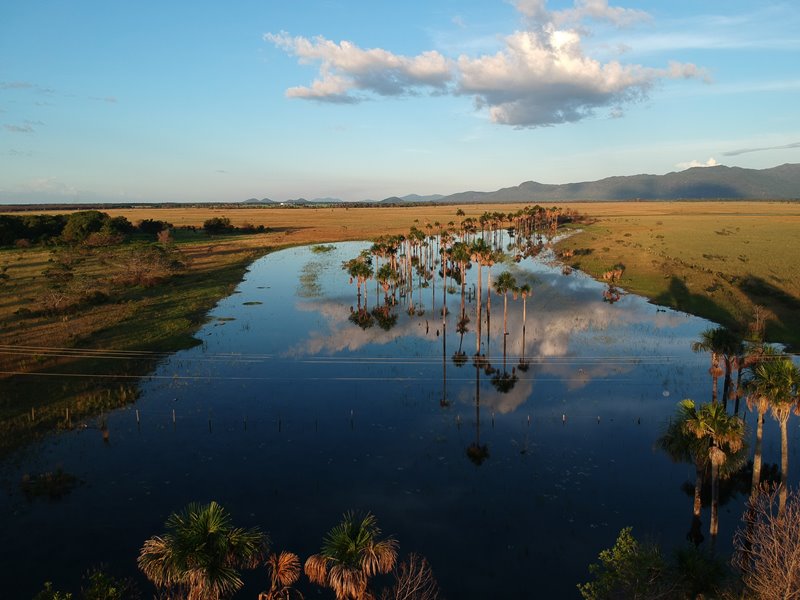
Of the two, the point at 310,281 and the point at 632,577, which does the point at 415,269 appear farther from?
the point at 632,577

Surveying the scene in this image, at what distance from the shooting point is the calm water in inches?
1069

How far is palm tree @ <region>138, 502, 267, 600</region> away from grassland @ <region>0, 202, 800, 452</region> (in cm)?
2985

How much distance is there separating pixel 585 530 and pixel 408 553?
952 centimetres

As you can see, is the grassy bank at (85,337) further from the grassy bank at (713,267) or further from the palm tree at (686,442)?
the grassy bank at (713,267)

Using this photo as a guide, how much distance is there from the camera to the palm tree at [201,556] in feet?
50.5

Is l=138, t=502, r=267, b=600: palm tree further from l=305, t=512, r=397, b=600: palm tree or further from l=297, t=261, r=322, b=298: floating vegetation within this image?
l=297, t=261, r=322, b=298: floating vegetation

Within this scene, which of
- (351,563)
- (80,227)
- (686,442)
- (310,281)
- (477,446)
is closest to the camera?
(351,563)

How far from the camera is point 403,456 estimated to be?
36375 millimetres

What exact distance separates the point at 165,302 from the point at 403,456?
5807 cm

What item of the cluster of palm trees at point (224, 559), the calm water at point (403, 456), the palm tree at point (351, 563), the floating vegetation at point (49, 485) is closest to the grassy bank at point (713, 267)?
the calm water at point (403, 456)

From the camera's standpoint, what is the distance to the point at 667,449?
85.3 ft

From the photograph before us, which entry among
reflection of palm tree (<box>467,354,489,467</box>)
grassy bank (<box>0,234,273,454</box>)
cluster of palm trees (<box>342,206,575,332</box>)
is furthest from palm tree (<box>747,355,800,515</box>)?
grassy bank (<box>0,234,273,454</box>)

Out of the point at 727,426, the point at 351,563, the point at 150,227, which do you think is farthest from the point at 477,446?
the point at 150,227

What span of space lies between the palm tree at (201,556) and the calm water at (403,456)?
991cm
